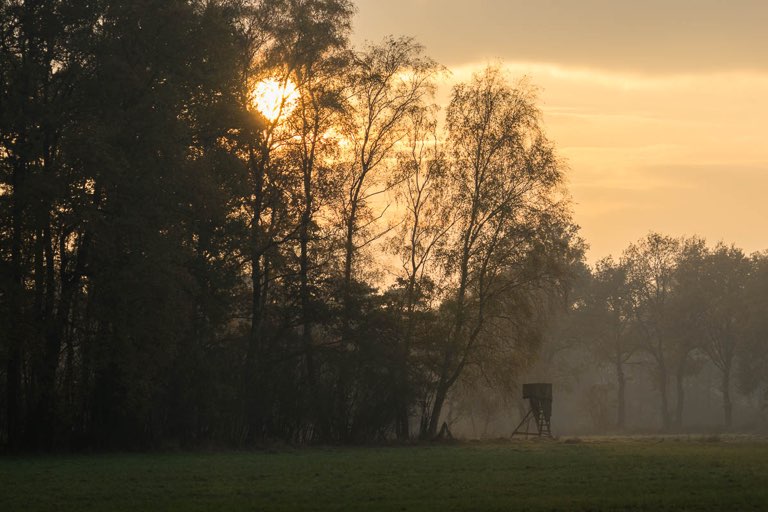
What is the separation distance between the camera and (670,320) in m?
106

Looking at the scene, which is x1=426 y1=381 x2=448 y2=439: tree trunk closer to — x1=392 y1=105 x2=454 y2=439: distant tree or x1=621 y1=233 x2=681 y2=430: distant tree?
x1=392 y1=105 x2=454 y2=439: distant tree

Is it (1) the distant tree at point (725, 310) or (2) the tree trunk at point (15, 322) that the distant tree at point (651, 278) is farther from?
(2) the tree trunk at point (15, 322)

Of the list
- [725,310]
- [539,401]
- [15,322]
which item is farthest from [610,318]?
[15,322]

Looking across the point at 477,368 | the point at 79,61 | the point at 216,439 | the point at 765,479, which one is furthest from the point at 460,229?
the point at 765,479

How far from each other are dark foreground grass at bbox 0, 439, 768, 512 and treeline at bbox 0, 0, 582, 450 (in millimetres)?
5519

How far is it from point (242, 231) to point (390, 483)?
22.3 meters

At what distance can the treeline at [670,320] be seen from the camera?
10156cm

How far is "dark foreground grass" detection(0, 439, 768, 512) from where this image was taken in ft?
71.6

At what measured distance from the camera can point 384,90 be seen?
58.0 m

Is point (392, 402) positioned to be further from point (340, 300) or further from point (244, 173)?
point (244, 173)

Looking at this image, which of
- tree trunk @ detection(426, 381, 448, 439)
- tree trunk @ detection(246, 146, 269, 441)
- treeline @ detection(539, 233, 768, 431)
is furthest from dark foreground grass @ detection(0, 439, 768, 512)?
treeline @ detection(539, 233, 768, 431)

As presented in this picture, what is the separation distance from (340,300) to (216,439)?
9.94 m

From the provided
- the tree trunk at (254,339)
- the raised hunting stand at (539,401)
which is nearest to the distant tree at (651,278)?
the raised hunting stand at (539,401)

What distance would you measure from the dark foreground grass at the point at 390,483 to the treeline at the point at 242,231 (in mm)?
5519
